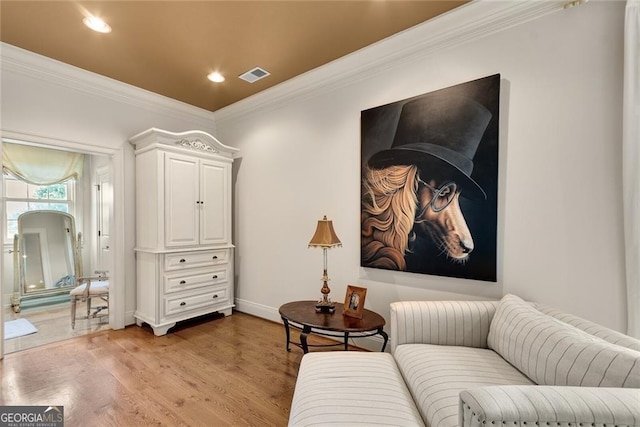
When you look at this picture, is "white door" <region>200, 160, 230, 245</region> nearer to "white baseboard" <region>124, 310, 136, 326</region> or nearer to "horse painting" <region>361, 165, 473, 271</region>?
"white baseboard" <region>124, 310, 136, 326</region>

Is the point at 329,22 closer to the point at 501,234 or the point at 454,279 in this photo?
the point at 501,234

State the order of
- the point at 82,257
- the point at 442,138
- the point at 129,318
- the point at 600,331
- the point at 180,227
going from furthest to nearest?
the point at 82,257
the point at 129,318
the point at 180,227
the point at 442,138
the point at 600,331

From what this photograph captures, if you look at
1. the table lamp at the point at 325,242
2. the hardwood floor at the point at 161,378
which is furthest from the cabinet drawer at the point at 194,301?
the table lamp at the point at 325,242

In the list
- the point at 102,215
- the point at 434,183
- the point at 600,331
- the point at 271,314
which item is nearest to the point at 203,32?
the point at 434,183

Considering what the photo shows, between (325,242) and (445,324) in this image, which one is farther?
(325,242)

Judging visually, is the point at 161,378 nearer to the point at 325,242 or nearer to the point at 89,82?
the point at 325,242

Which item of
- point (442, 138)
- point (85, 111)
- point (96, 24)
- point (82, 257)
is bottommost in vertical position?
point (82, 257)

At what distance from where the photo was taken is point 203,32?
2387mm

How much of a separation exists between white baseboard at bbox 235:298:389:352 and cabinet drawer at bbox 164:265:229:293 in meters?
0.45

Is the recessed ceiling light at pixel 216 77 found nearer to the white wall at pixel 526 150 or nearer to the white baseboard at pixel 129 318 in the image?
→ the white wall at pixel 526 150

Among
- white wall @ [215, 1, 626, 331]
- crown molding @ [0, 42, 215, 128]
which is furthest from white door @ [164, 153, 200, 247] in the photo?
white wall @ [215, 1, 626, 331]

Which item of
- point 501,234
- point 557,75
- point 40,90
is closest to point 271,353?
point 501,234

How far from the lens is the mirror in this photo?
4336 millimetres

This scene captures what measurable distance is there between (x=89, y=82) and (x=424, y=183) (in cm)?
359
